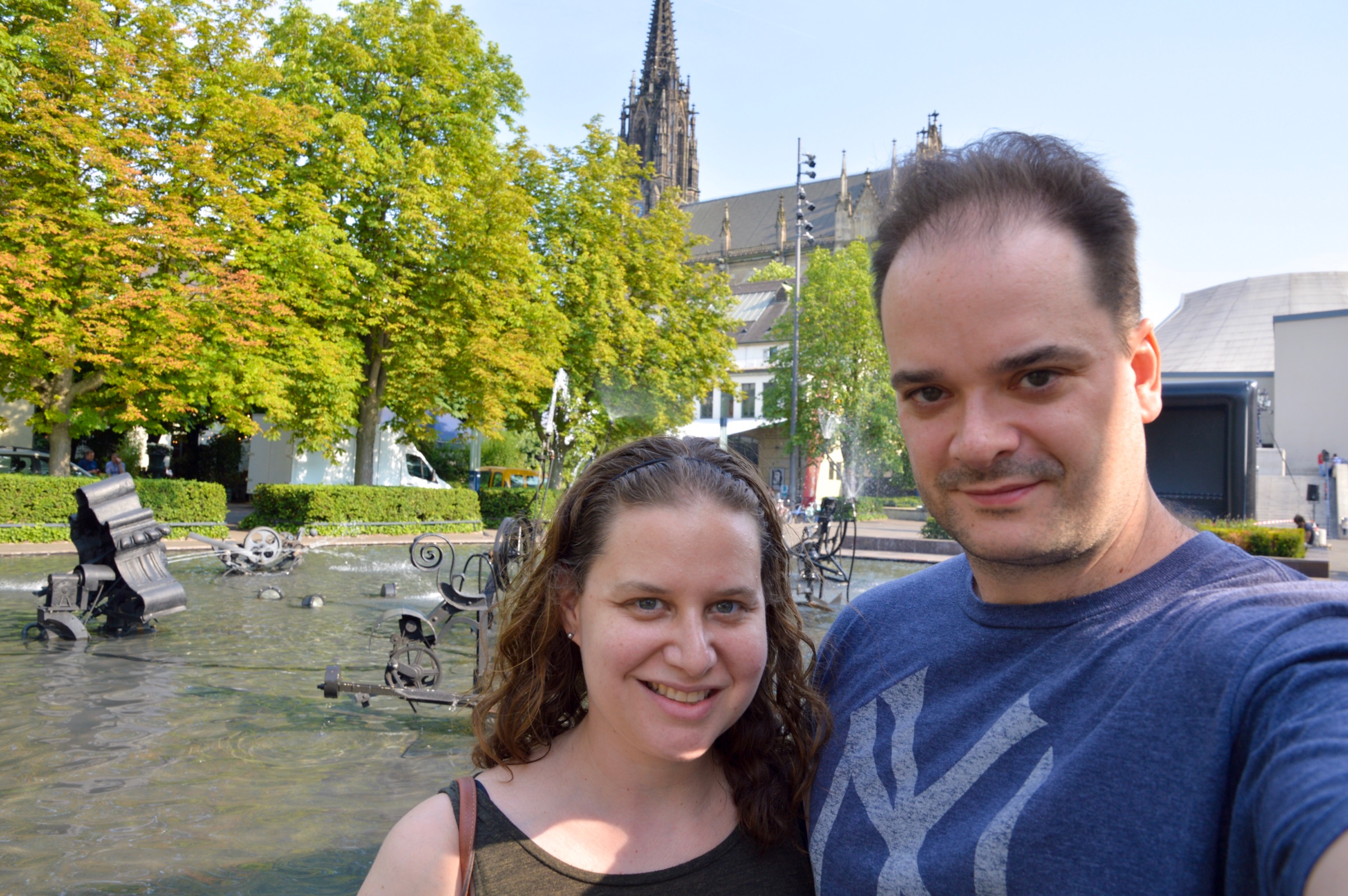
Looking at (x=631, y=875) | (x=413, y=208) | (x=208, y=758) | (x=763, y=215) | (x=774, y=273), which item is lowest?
(x=208, y=758)

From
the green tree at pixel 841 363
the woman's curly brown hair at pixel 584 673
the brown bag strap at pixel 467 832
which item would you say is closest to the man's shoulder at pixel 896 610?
the woman's curly brown hair at pixel 584 673

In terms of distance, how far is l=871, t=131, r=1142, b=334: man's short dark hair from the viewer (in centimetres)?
150

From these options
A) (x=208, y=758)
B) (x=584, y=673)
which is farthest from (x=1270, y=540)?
(x=584, y=673)

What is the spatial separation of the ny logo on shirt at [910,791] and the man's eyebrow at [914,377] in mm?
515

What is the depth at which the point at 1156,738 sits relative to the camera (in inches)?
49.2

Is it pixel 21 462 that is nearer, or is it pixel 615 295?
pixel 21 462

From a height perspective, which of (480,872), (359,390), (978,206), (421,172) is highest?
(421,172)

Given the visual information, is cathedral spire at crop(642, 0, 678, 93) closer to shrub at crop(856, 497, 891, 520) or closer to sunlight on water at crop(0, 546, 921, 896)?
shrub at crop(856, 497, 891, 520)

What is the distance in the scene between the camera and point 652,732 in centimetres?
184

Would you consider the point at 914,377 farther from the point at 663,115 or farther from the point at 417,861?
the point at 663,115

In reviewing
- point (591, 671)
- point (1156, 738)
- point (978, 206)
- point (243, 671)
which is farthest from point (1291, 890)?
point (243, 671)

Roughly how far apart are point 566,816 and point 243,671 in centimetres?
811

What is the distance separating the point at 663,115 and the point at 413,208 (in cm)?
6360

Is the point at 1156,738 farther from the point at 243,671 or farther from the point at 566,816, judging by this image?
the point at 243,671
